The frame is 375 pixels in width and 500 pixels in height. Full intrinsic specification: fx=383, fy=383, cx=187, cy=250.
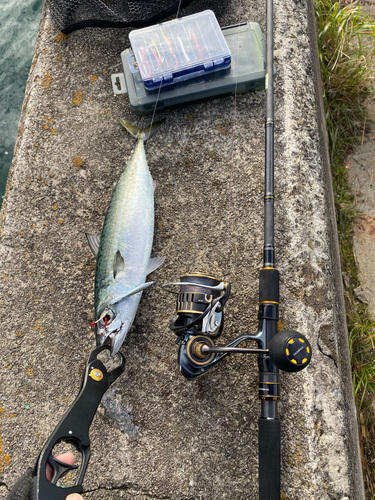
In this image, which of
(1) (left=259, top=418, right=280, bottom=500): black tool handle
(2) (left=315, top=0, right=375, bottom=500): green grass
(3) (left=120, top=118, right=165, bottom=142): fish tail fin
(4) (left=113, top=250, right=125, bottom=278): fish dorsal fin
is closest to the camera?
(1) (left=259, top=418, right=280, bottom=500): black tool handle

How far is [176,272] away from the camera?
2.21 metres

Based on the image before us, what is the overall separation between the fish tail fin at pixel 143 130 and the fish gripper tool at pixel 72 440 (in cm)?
129

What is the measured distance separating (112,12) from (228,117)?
3.58 ft

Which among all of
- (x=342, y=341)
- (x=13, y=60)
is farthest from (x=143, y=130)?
(x=13, y=60)

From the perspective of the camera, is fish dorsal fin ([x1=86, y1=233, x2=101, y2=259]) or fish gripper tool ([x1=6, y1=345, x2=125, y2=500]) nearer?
fish gripper tool ([x1=6, y1=345, x2=125, y2=500])

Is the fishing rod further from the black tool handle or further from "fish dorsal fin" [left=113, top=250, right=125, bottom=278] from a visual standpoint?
"fish dorsal fin" [left=113, top=250, right=125, bottom=278]

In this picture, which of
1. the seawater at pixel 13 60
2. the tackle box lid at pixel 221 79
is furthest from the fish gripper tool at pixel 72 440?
the seawater at pixel 13 60

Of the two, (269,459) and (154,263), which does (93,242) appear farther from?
(269,459)

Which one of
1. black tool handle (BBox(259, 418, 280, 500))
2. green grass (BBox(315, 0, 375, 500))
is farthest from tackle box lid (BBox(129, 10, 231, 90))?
black tool handle (BBox(259, 418, 280, 500))

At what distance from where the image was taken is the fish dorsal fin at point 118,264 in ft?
6.59

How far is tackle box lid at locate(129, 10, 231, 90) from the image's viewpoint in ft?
7.38

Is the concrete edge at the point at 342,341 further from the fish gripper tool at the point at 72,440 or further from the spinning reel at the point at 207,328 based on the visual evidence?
the fish gripper tool at the point at 72,440

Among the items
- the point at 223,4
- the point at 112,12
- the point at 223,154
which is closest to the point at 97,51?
the point at 112,12

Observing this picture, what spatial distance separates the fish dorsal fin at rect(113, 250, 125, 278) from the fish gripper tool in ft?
1.26
